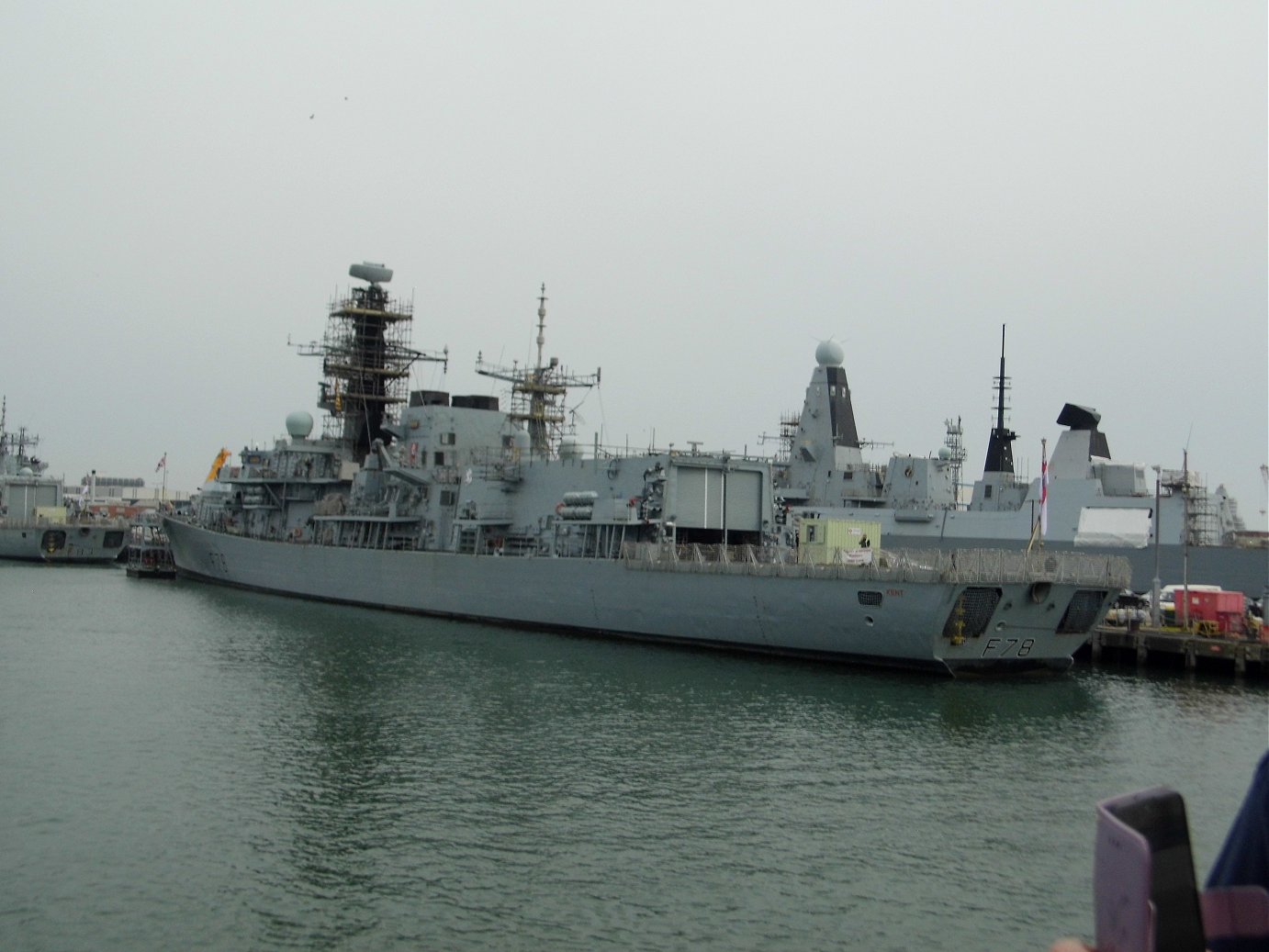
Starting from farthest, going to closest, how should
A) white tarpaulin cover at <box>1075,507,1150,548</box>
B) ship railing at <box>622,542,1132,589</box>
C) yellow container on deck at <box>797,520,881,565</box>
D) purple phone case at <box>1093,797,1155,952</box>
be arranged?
white tarpaulin cover at <box>1075,507,1150,548</box> → yellow container on deck at <box>797,520,881,565</box> → ship railing at <box>622,542,1132,589</box> → purple phone case at <box>1093,797,1155,952</box>

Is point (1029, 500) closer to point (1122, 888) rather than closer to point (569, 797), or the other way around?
point (569, 797)

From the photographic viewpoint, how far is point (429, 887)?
11.0m

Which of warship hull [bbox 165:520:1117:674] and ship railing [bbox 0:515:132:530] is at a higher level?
ship railing [bbox 0:515:132:530]

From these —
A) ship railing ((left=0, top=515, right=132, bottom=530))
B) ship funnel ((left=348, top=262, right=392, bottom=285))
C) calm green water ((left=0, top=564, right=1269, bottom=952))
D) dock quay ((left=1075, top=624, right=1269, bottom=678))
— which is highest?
ship funnel ((left=348, top=262, right=392, bottom=285))

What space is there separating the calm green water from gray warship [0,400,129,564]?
41789mm

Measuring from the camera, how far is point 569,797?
553 inches

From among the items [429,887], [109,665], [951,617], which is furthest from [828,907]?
[109,665]

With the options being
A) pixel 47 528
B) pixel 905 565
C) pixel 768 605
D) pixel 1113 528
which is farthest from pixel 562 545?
pixel 47 528

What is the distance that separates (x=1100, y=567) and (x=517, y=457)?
56.6 feet

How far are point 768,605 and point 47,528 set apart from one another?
168ft

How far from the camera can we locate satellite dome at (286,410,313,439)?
148 feet

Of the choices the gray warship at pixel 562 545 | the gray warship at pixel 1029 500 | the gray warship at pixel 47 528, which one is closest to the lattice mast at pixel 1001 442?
the gray warship at pixel 1029 500

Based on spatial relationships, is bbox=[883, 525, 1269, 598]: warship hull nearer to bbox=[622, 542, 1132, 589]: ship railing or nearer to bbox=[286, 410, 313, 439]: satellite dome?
bbox=[622, 542, 1132, 589]: ship railing

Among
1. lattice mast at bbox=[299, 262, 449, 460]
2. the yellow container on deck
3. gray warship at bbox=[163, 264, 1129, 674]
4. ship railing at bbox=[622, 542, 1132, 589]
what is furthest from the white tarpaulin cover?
lattice mast at bbox=[299, 262, 449, 460]
